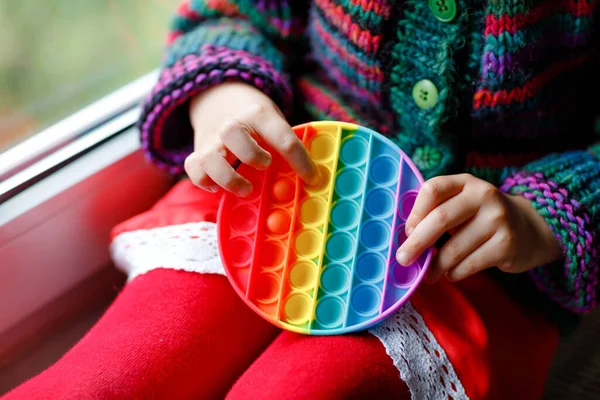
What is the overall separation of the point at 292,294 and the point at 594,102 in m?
0.36

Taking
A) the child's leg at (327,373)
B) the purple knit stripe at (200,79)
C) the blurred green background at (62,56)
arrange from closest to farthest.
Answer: the child's leg at (327,373) → the purple knit stripe at (200,79) → the blurred green background at (62,56)

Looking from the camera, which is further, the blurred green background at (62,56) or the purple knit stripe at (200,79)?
the blurred green background at (62,56)

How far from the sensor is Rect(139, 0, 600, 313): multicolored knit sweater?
498 millimetres

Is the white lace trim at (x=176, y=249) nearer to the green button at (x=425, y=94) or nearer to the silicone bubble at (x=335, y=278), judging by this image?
the silicone bubble at (x=335, y=278)

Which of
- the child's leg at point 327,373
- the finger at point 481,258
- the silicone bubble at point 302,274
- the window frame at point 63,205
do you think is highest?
the finger at point 481,258

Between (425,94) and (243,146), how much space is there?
0.16 metres

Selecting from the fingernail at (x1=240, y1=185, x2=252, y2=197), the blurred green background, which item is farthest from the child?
the blurred green background

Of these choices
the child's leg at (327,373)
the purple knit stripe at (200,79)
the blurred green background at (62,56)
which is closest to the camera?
the child's leg at (327,373)

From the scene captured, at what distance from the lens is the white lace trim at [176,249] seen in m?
0.52

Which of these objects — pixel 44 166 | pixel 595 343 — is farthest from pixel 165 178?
pixel 595 343

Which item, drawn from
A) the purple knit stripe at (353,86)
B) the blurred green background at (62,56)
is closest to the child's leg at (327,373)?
the purple knit stripe at (353,86)

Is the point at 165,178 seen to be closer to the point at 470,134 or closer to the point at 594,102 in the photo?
the point at 470,134

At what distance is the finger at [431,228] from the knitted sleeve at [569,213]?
87 millimetres

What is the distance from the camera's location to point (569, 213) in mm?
496
